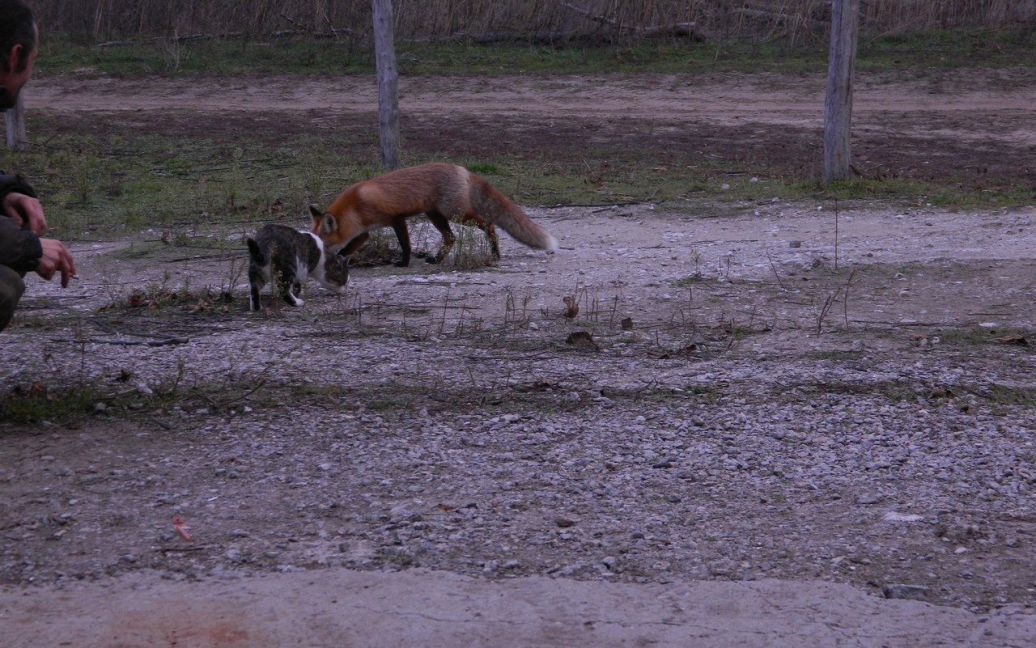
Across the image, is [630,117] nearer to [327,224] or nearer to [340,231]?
[340,231]

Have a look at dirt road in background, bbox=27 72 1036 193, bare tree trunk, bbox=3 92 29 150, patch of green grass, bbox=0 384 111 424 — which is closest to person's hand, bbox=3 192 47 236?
patch of green grass, bbox=0 384 111 424

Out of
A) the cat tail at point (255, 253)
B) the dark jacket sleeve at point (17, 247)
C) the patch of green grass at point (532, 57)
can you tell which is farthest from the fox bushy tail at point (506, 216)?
the patch of green grass at point (532, 57)

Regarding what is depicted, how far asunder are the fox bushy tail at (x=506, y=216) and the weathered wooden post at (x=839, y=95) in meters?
3.89

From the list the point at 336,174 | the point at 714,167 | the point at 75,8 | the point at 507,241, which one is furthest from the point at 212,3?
the point at 507,241

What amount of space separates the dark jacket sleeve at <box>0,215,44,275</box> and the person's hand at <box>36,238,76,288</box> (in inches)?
1.0

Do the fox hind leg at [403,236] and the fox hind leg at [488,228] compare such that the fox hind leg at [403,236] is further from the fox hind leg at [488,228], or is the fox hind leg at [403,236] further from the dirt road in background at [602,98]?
the dirt road in background at [602,98]

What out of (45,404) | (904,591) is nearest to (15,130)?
(45,404)

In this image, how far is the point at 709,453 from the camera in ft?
16.3

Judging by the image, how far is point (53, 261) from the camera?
4.63 meters

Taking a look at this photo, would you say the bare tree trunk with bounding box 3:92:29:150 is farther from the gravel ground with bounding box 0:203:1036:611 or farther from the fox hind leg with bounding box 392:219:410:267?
the fox hind leg with bounding box 392:219:410:267

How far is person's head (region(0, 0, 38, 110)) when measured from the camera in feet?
15.4

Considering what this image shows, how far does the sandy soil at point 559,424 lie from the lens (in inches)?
163

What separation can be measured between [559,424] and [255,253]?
9.52 ft

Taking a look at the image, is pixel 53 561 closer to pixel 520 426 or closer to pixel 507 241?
pixel 520 426
